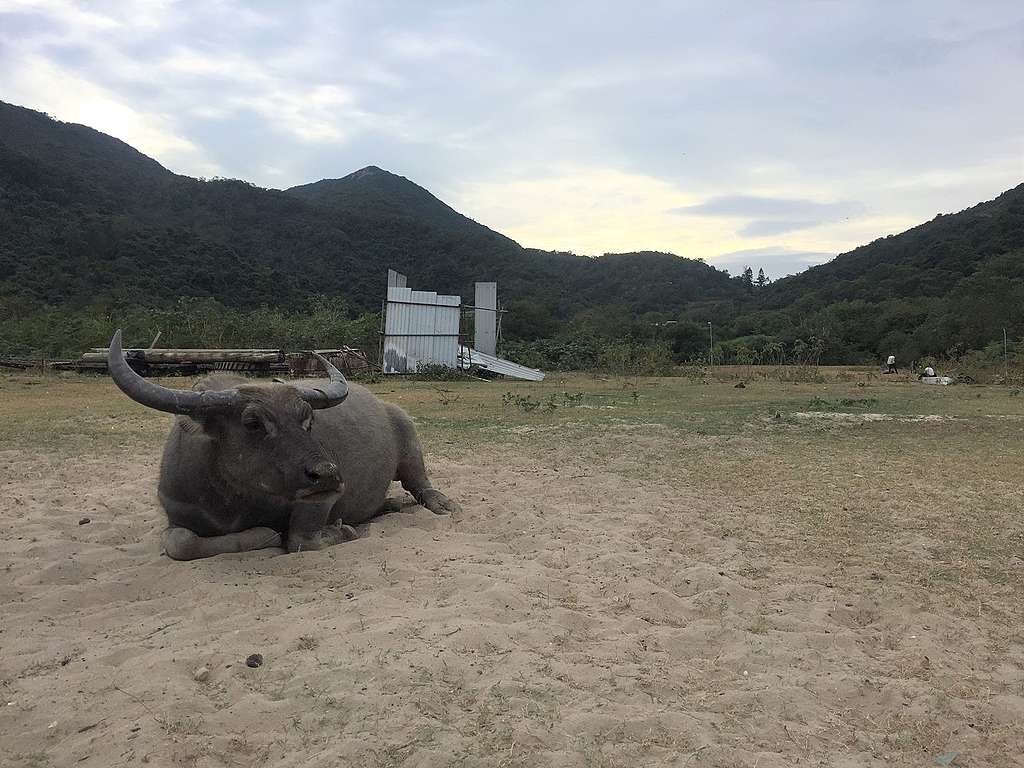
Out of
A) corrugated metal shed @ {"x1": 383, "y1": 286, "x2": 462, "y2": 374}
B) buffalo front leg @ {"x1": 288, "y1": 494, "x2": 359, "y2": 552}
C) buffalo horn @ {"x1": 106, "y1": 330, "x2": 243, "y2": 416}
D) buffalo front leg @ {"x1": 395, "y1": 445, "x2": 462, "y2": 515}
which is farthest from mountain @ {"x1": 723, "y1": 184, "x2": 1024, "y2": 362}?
buffalo horn @ {"x1": 106, "y1": 330, "x2": 243, "y2": 416}

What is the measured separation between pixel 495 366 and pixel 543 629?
25.9 meters

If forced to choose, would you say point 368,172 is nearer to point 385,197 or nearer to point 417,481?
point 385,197

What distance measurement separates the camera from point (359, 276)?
66.7 meters

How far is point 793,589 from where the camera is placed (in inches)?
166

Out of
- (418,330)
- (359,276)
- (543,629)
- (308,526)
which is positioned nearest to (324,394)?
(308,526)

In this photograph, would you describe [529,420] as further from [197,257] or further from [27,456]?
[197,257]

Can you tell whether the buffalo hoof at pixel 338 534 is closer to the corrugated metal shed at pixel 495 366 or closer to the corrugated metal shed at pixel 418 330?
→ the corrugated metal shed at pixel 418 330

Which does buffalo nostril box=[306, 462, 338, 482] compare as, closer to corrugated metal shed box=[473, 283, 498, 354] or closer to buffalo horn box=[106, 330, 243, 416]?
buffalo horn box=[106, 330, 243, 416]

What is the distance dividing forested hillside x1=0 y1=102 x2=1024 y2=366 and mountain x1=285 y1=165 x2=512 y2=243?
1.54 meters

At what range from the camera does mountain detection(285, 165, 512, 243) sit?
9488 centimetres

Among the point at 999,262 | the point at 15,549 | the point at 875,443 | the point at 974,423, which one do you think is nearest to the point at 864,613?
the point at 15,549

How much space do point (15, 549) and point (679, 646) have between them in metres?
4.54

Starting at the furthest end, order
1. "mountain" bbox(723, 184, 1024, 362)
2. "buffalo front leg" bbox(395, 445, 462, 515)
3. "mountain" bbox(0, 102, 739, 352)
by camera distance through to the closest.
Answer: "mountain" bbox(0, 102, 739, 352), "mountain" bbox(723, 184, 1024, 362), "buffalo front leg" bbox(395, 445, 462, 515)

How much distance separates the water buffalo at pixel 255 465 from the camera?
411cm
